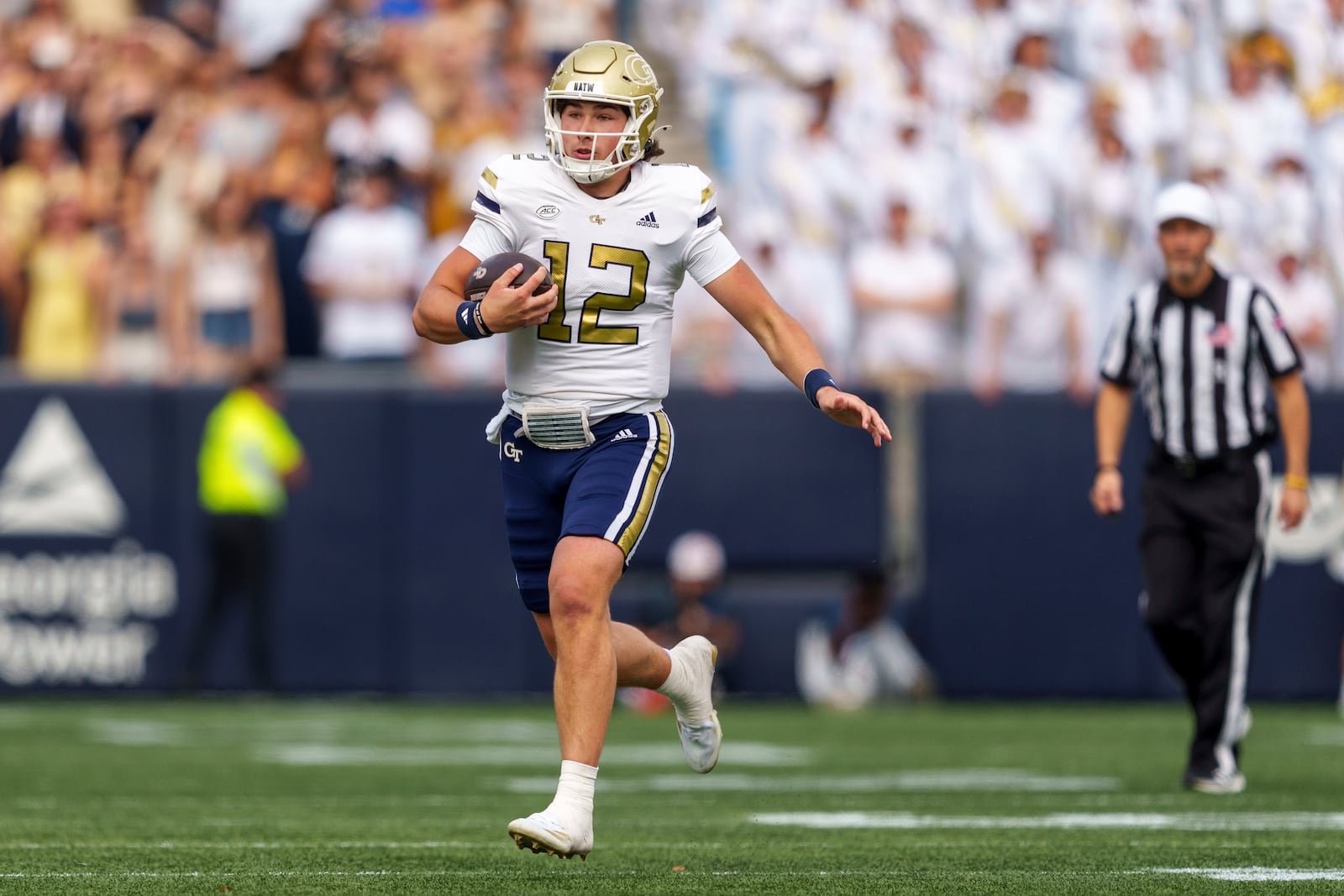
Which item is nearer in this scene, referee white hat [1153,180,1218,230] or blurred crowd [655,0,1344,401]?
referee white hat [1153,180,1218,230]

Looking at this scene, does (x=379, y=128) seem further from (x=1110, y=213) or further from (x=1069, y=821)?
Answer: (x=1069, y=821)

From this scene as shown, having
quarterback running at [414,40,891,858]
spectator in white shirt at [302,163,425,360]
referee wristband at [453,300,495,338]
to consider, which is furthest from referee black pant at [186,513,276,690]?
referee wristband at [453,300,495,338]

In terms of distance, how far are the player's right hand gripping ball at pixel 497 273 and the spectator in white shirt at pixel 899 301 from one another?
727 cm

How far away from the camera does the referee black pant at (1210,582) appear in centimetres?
705

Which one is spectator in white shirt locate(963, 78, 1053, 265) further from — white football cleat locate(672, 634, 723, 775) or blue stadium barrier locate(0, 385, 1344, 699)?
white football cleat locate(672, 634, 723, 775)

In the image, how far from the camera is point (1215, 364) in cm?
714

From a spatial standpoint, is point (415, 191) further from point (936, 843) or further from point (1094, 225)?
point (936, 843)

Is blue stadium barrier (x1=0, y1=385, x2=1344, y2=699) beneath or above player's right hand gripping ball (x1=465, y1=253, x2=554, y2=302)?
beneath

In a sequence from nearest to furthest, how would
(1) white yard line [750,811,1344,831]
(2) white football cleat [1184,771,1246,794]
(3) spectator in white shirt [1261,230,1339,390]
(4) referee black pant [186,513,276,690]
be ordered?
1. (1) white yard line [750,811,1344,831]
2. (2) white football cleat [1184,771,1246,794]
3. (4) referee black pant [186,513,276,690]
4. (3) spectator in white shirt [1261,230,1339,390]

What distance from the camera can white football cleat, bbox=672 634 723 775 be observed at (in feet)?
18.1

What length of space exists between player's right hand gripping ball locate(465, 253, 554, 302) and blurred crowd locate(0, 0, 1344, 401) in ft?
23.7

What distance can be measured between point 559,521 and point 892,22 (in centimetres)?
857

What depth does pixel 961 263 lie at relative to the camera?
484 inches

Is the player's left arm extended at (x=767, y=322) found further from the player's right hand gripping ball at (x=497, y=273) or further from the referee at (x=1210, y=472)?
the referee at (x=1210, y=472)
